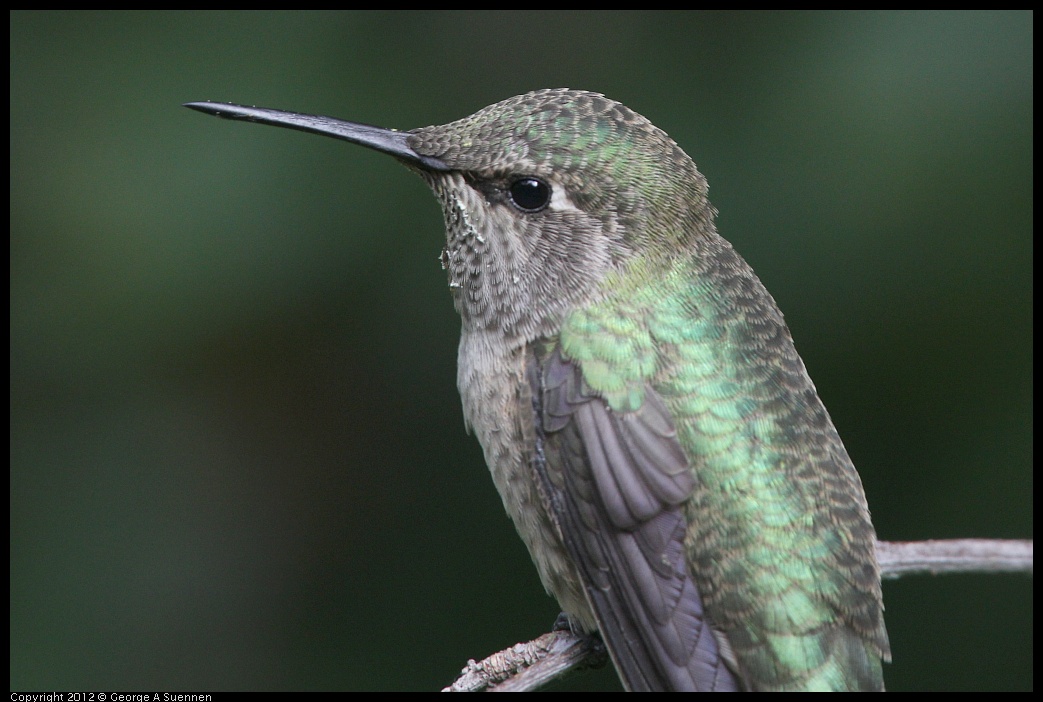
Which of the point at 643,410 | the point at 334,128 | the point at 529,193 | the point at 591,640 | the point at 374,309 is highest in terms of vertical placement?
the point at 334,128

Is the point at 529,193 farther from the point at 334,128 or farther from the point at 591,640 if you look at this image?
the point at 591,640

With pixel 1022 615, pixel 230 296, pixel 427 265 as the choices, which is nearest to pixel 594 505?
pixel 427 265

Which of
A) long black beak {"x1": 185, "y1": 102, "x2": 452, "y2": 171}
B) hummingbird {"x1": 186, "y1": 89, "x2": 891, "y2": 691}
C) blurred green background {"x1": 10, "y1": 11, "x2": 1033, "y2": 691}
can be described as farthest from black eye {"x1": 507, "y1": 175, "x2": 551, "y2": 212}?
blurred green background {"x1": 10, "y1": 11, "x2": 1033, "y2": 691}

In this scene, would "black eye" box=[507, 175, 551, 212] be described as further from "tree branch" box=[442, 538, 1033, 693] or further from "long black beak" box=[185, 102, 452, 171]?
"tree branch" box=[442, 538, 1033, 693]

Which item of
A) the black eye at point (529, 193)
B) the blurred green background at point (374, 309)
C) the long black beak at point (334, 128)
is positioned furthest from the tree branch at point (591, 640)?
the long black beak at point (334, 128)

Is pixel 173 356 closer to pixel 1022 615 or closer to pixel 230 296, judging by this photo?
pixel 230 296

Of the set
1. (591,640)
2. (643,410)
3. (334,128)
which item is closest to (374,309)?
(334,128)
